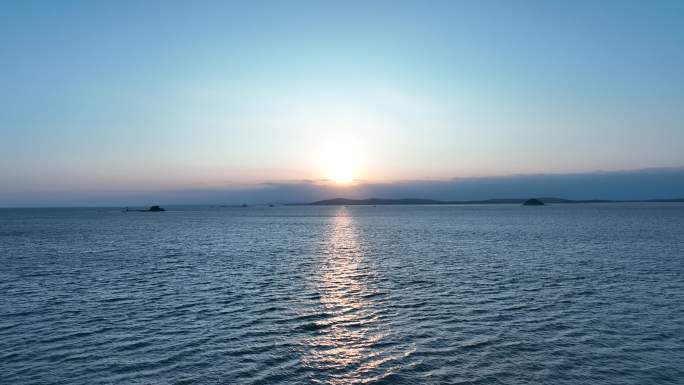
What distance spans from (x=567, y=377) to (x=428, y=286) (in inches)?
870

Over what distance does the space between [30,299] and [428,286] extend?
34.6m

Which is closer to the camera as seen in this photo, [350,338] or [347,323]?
[350,338]

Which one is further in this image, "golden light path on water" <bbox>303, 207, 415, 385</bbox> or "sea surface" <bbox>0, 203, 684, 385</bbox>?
"golden light path on water" <bbox>303, 207, 415, 385</bbox>

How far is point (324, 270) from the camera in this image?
180 ft

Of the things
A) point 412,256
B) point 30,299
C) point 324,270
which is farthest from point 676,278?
point 30,299

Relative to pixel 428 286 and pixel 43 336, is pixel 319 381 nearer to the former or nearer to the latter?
pixel 43 336

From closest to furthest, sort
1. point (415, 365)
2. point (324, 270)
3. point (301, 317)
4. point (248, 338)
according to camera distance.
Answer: point (415, 365)
point (248, 338)
point (301, 317)
point (324, 270)

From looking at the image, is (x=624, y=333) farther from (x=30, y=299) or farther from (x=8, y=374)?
(x=30, y=299)

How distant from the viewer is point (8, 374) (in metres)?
21.0

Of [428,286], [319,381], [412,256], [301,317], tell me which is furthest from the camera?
[412,256]

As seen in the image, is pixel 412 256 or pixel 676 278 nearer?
→ pixel 676 278

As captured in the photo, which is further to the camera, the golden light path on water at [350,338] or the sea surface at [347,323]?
the golden light path on water at [350,338]

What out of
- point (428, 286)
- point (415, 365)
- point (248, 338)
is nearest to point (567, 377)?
point (415, 365)

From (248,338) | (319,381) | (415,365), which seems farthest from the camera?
(248,338)
